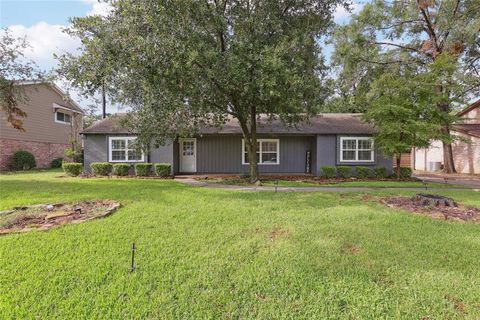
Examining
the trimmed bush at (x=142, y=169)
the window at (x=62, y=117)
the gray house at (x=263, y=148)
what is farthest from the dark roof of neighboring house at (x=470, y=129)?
the window at (x=62, y=117)

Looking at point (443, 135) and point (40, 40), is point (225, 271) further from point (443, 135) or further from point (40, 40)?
point (40, 40)

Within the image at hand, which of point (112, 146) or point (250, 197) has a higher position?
point (112, 146)

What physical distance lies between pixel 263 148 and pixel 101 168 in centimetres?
893

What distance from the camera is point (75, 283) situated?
3.21 metres

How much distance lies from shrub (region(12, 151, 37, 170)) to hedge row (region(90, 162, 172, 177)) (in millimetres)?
8115

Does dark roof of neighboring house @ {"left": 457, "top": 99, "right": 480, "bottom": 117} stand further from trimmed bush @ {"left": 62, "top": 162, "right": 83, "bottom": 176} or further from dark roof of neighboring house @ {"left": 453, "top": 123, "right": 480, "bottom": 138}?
trimmed bush @ {"left": 62, "top": 162, "right": 83, "bottom": 176}

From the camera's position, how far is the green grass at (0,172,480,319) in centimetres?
283

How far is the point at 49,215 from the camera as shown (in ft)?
19.1

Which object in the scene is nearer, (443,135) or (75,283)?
(75,283)

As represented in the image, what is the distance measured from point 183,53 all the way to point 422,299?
804cm

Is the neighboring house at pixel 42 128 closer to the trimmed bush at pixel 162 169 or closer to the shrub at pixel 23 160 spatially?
the shrub at pixel 23 160

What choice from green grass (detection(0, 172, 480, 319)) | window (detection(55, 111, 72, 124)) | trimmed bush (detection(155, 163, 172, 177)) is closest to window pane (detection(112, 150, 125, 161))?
trimmed bush (detection(155, 163, 172, 177))

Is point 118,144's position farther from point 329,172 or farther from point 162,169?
point 329,172

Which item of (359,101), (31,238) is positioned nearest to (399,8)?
(359,101)
